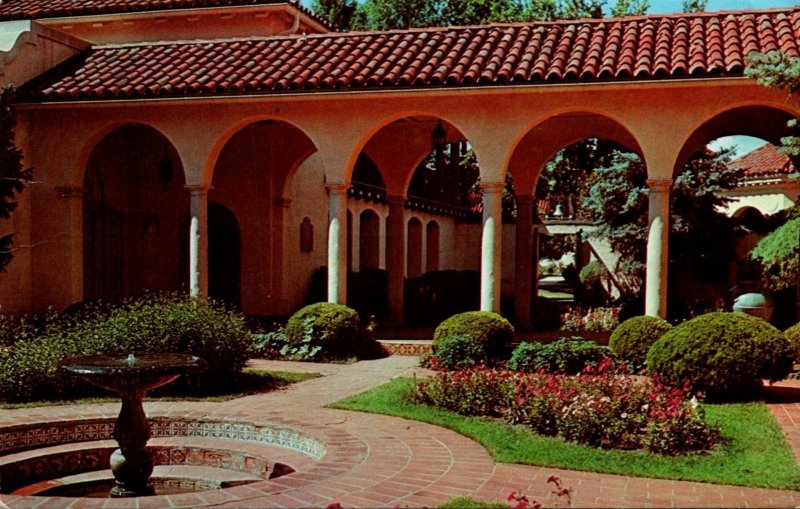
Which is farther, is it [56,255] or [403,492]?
[56,255]

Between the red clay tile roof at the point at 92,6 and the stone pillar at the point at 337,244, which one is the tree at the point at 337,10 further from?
the stone pillar at the point at 337,244

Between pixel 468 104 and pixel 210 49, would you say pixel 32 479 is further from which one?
pixel 210 49

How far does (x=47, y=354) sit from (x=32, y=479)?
3511 millimetres

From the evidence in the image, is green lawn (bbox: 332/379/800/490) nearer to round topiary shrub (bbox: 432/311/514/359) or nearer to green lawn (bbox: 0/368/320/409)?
green lawn (bbox: 0/368/320/409)

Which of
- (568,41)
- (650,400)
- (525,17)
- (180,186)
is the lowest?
(650,400)

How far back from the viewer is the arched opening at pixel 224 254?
2106 cm

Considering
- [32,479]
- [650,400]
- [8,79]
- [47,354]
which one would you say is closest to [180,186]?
[8,79]

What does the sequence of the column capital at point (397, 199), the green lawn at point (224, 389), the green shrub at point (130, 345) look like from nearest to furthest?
1. the green lawn at point (224, 389)
2. the green shrub at point (130, 345)
3. the column capital at point (397, 199)

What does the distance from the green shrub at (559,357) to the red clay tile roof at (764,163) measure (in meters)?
17.0

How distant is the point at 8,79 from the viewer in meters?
17.6

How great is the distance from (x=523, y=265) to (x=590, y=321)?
220 cm

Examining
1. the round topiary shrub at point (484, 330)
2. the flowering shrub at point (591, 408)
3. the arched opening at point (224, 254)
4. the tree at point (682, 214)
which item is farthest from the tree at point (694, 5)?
the flowering shrub at point (591, 408)

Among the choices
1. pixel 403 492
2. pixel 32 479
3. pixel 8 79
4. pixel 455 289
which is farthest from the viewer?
pixel 455 289

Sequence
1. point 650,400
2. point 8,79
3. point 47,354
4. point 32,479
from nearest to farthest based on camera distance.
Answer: point 32,479, point 650,400, point 47,354, point 8,79
